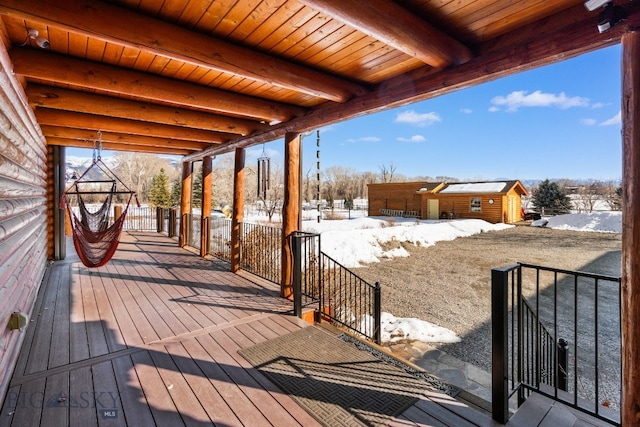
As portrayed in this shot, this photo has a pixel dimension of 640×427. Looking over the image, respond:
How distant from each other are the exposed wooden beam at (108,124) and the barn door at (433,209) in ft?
59.9

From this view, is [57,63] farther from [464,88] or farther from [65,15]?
[464,88]

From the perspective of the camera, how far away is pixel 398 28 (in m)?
1.82

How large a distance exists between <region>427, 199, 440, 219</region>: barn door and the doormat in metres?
19.5

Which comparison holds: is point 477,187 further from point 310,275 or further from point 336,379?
point 336,379

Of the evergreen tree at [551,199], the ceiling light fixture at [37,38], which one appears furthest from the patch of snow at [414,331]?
the evergreen tree at [551,199]

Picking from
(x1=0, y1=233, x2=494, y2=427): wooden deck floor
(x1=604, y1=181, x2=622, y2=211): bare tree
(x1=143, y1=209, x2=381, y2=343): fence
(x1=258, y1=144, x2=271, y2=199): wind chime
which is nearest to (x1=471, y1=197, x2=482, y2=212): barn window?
(x1=604, y1=181, x2=622, y2=211): bare tree

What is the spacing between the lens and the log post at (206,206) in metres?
6.46

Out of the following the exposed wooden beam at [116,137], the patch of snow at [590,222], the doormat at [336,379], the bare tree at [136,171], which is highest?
the bare tree at [136,171]

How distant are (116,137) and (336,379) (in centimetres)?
560

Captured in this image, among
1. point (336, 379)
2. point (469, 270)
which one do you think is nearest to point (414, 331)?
point (336, 379)

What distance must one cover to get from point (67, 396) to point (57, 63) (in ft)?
8.31

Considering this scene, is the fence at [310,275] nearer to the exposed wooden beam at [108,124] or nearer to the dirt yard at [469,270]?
the dirt yard at [469,270]

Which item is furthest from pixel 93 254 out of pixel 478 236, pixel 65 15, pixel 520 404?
pixel 478 236

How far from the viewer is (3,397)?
1.91 metres
